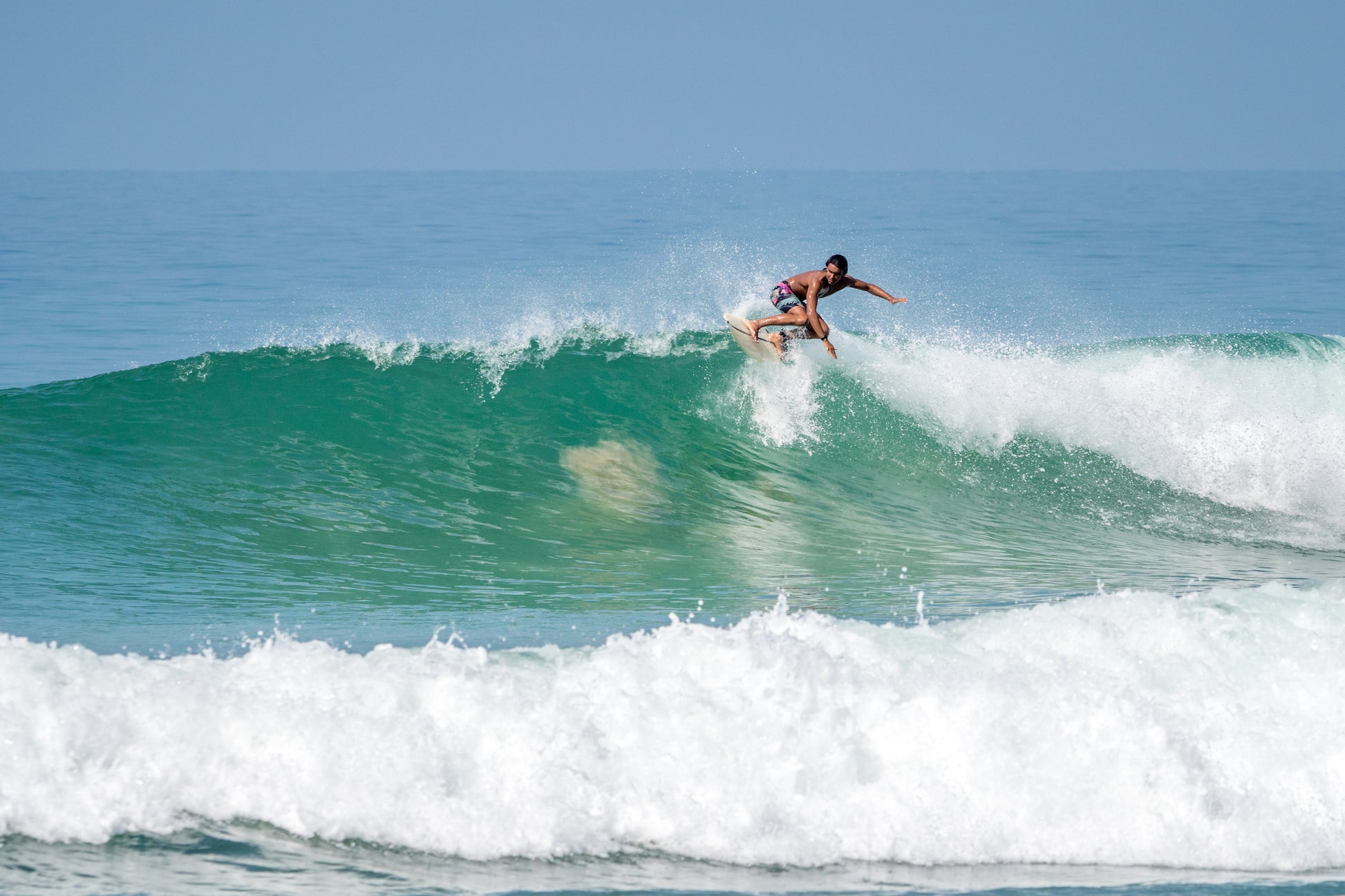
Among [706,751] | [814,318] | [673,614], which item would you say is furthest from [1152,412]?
[706,751]

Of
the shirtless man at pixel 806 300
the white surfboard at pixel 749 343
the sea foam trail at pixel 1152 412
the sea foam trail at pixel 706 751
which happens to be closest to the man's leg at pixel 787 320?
the shirtless man at pixel 806 300

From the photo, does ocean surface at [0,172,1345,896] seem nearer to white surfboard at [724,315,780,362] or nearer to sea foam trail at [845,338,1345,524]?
sea foam trail at [845,338,1345,524]

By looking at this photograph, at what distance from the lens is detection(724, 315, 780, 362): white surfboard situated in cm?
1155

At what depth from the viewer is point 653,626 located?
670 cm

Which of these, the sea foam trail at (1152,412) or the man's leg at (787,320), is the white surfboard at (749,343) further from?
the sea foam trail at (1152,412)

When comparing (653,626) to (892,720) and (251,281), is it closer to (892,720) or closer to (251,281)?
(892,720)

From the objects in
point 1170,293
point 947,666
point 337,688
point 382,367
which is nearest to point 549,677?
point 337,688

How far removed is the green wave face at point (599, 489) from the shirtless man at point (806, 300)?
0.68m

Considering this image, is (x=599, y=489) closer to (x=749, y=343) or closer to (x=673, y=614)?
(x=749, y=343)

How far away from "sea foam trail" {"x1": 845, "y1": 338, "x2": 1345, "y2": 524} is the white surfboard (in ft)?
3.00

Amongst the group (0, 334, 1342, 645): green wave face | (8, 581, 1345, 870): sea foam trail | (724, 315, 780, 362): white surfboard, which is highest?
(724, 315, 780, 362): white surfboard

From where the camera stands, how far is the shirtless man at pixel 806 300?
10469 mm

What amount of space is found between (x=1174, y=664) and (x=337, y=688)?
3245mm

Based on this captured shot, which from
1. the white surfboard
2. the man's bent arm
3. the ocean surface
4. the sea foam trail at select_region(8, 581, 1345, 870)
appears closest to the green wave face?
the ocean surface
